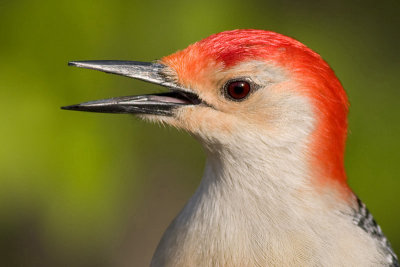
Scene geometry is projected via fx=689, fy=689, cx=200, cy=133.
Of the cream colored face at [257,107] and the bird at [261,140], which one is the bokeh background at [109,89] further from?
the cream colored face at [257,107]

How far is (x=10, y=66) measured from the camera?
14.8 ft

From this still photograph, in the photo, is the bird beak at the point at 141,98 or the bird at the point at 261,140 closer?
the bird at the point at 261,140

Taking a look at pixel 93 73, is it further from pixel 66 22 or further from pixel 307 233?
pixel 307 233

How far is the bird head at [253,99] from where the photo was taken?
3434 millimetres

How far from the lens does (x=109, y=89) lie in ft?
15.9

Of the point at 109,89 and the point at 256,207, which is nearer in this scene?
the point at 256,207

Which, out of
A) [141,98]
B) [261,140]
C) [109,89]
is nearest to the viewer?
[261,140]

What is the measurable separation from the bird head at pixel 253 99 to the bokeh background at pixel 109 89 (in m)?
1.15

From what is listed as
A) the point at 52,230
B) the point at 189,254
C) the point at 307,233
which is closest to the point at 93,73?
the point at 52,230

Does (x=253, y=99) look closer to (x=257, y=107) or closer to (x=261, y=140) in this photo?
(x=257, y=107)

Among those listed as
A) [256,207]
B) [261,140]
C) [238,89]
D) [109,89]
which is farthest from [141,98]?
[109,89]

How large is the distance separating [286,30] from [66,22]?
169 centimetres

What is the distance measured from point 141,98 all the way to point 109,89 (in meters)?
1.30

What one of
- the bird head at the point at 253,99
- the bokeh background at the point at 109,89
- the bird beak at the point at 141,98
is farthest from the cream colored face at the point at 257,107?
the bokeh background at the point at 109,89
